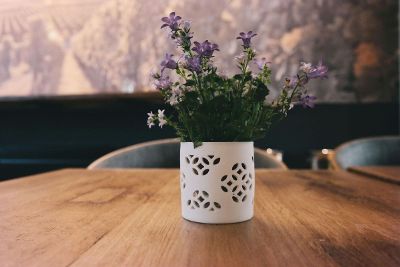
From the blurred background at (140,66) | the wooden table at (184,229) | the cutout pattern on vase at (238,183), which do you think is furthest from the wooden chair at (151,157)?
the cutout pattern on vase at (238,183)

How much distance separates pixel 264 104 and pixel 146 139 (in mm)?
2204

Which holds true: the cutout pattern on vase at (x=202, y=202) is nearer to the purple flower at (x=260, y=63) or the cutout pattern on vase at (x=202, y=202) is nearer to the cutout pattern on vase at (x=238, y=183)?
the cutout pattern on vase at (x=238, y=183)

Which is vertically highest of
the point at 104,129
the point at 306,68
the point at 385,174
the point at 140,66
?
the point at 140,66

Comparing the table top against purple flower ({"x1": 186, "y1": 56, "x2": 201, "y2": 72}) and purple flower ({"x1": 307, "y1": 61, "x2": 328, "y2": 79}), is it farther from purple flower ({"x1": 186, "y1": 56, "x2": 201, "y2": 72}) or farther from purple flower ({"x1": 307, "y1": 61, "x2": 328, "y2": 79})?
purple flower ({"x1": 186, "y1": 56, "x2": 201, "y2": 72})

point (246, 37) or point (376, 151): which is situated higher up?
point (246, 37)

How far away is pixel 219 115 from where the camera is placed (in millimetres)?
575

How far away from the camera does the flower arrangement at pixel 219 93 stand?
56 centimetres

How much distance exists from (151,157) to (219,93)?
3.80ft

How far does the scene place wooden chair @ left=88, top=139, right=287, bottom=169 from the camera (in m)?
1.56

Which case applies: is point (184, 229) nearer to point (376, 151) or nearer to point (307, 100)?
point (307, 100)

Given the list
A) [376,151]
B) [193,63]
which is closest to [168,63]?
[193,63]

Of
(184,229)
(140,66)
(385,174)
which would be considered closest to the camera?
(184,229)

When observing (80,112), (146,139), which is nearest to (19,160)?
(80,112)

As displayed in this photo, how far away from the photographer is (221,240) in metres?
0.47
